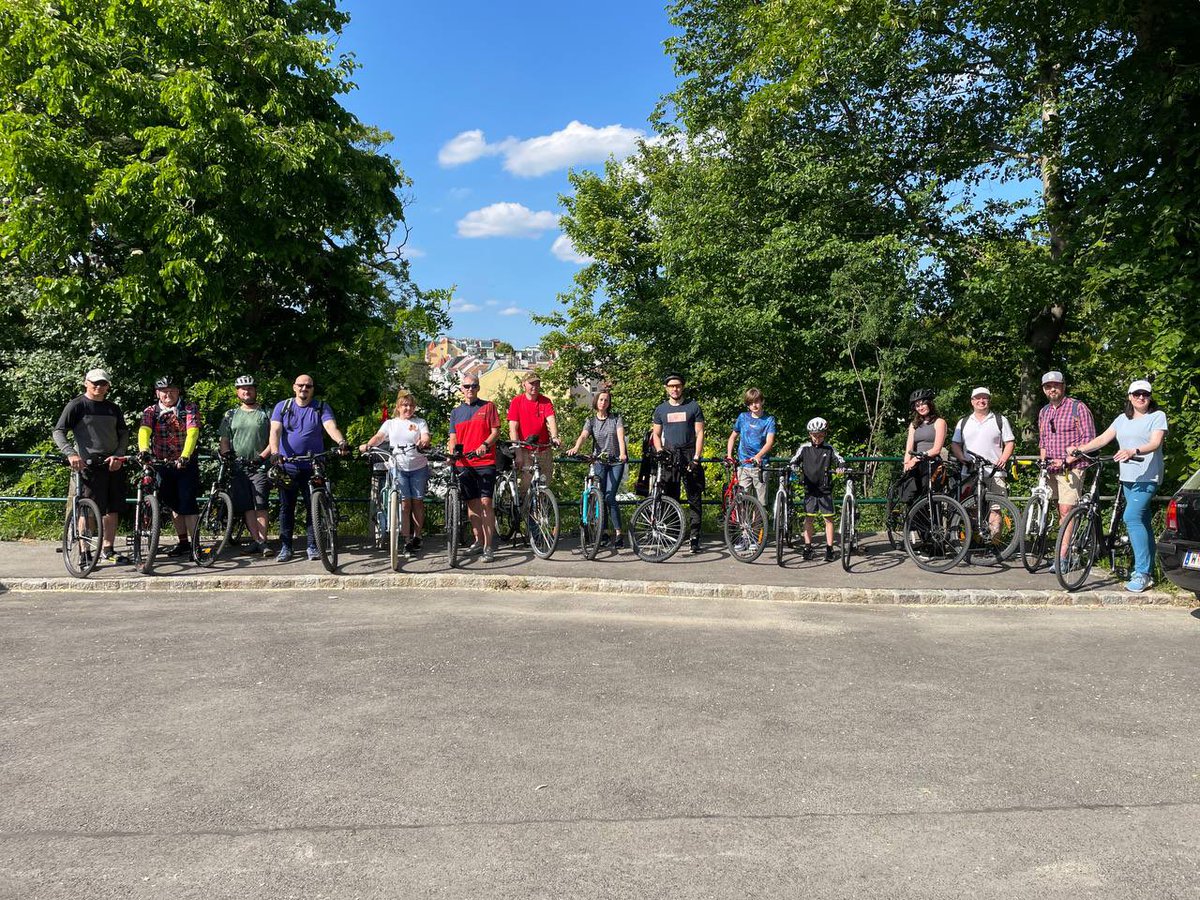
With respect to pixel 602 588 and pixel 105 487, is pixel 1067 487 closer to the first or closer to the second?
pixel 602 588

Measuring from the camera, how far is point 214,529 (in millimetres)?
9547

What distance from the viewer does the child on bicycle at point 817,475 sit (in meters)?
9.54

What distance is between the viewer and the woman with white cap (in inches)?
320

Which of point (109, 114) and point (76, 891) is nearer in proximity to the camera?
point (76, 891)

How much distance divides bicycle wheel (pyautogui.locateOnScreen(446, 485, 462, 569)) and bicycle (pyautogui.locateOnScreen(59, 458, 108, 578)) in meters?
3.40

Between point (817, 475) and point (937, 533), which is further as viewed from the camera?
point (817, 475)

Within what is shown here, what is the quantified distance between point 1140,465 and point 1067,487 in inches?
46.6

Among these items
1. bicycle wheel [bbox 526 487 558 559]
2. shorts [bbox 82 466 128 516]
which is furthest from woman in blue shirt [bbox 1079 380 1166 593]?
shorts [bbox 82 466 128 516]

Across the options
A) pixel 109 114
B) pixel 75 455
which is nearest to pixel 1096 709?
pixel 75 455

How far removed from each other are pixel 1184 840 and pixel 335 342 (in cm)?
1179

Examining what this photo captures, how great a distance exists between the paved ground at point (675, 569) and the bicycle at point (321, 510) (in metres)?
0.22

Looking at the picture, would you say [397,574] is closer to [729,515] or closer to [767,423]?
[729,515]

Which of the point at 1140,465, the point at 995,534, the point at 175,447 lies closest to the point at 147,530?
the point at 175,447

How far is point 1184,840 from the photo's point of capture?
3.39 m
